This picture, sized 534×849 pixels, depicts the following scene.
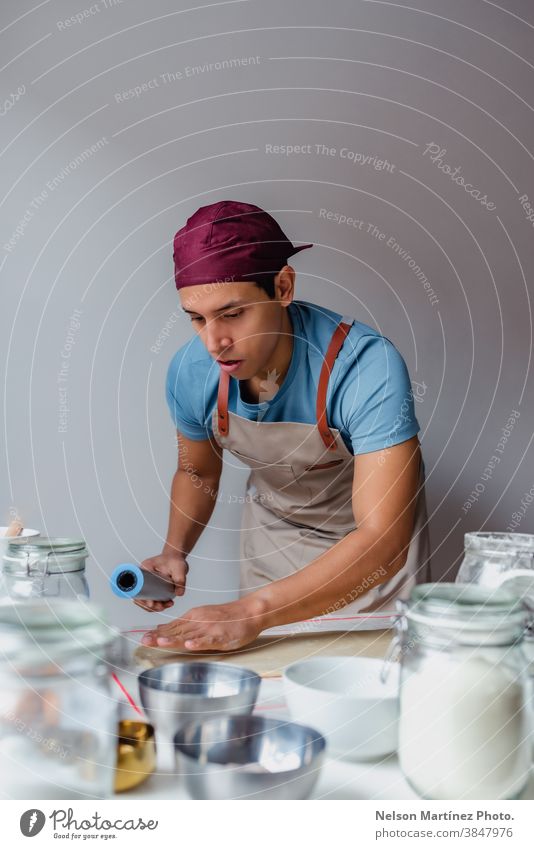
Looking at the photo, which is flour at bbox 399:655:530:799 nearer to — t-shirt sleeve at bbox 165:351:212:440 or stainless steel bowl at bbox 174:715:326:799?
stainless steel bowl at bbox 174:715:326:799

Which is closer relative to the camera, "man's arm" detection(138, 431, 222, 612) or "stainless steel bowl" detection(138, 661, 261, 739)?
"stainless steel bowl" detection(138, 661, 261, 739)

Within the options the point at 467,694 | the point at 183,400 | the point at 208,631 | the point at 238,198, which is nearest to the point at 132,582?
the point at 208,631

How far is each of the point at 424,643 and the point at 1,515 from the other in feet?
3.01

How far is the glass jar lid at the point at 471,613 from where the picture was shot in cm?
31

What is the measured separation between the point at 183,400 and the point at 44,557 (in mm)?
496

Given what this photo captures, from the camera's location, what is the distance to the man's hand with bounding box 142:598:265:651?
20.6 inches

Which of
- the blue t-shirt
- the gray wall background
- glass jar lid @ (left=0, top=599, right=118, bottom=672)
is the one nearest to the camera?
glass jar lid @ (left=0, top=599, right=118, bottom=672)

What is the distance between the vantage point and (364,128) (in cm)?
119

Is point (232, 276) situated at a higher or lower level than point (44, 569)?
higher

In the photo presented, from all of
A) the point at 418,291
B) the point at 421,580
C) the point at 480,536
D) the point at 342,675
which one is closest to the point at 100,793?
the point at 342,675

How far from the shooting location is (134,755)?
0.34m

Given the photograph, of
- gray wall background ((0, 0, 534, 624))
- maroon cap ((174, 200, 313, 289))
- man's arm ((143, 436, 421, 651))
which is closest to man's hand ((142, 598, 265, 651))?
man's arm ((143, 436, 421, 651))

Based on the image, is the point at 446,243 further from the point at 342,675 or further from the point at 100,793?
the point at 100,793

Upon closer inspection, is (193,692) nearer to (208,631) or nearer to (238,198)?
(208,631)
